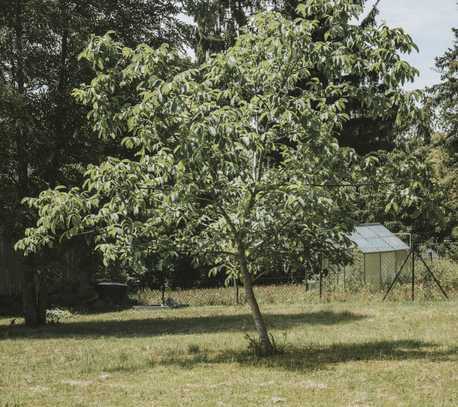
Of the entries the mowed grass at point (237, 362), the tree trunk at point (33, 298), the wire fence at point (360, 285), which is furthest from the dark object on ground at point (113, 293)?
the mowed grass at point (237, 362)

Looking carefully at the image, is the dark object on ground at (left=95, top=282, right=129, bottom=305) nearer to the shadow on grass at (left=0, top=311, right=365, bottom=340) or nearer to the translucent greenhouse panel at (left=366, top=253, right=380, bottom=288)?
the shadow on grass at (left=0, top=311, right=365, bottom=340)

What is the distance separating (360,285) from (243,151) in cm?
1303

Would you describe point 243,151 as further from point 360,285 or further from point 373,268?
point 373,268

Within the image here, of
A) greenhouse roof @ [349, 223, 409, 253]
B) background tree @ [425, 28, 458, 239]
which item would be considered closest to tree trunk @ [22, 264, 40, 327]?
greenhouse roof @ [349, 223, 409, 253]

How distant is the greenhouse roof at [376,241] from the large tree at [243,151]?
14.0 m

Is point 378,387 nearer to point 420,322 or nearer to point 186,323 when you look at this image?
point 420,322

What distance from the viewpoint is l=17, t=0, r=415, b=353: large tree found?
9.48 m

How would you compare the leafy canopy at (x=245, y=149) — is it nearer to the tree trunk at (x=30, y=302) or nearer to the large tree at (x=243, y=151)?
the large tree at (x=243, y=151)

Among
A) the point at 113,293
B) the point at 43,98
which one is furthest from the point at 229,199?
the point at 113,293

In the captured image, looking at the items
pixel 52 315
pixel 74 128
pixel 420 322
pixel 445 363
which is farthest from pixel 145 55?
pixel 52 315

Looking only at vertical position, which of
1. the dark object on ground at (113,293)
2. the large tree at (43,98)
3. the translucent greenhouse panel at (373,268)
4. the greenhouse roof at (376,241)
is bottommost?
the dark object on ground at (113,293)

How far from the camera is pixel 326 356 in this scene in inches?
432

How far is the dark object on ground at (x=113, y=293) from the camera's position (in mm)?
23734

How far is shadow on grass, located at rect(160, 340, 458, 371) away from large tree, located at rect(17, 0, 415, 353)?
563 millimetres
